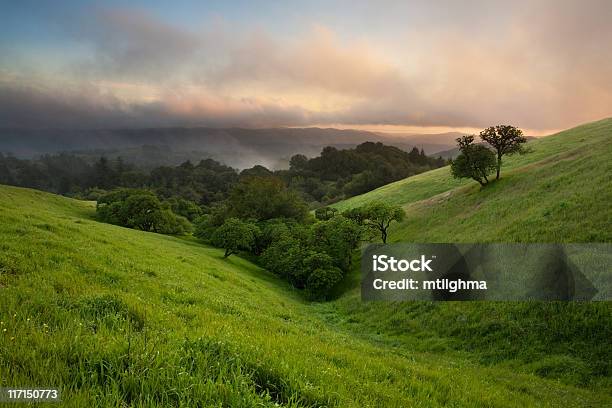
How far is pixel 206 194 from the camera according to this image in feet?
584

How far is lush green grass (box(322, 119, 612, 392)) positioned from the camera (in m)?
17.6

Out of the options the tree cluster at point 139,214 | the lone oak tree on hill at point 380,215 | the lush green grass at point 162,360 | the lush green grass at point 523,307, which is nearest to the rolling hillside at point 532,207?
the lush green grass at point 523,307

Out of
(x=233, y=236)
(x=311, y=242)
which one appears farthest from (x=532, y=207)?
(x=233, y=236)

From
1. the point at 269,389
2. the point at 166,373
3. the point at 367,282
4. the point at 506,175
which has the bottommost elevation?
the point at 367,282

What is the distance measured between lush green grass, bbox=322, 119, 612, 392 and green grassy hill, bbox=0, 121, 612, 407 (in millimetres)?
111

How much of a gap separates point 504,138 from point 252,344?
55957mm

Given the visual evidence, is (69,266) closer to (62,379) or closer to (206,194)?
(62,379)

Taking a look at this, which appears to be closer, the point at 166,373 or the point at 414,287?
the point at 166,373

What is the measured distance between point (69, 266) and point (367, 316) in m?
23.1

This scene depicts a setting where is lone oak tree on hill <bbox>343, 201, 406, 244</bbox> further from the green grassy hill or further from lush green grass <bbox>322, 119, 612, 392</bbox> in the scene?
the green grassy hill

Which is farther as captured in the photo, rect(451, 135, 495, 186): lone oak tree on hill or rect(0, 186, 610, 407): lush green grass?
rect(451, 135, 495, 186): lone oak tree on hill

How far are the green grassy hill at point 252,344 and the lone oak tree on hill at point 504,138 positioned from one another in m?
24.2

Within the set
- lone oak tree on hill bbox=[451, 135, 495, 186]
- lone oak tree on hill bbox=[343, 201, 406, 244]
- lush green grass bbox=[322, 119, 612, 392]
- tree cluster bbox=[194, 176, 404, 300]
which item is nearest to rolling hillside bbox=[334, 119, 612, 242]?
lush green grass bbox=[322, 119, 612, 392]

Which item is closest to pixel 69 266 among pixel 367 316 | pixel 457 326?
pixel 457 326
